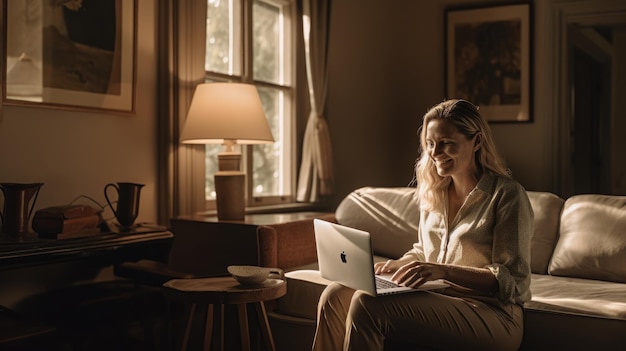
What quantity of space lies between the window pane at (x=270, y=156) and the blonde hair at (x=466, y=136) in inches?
68.1

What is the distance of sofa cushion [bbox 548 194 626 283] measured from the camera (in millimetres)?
2553

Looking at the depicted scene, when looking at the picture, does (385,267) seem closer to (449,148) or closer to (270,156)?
(449,148)

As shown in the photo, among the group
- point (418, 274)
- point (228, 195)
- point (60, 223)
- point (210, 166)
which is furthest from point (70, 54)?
point (418, 274)

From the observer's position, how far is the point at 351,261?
6.06ft

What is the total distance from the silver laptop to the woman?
0.12 feet

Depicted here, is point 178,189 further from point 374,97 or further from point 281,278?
point 374,97

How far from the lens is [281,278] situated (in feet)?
7.99

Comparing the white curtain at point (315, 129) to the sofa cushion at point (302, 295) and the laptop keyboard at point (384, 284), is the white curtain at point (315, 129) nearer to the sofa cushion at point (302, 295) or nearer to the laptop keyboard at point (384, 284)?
the sofa cushion at point (302, 295)

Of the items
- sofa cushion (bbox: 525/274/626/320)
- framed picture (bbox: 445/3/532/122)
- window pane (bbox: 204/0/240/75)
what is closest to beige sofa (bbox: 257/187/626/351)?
sofa cushion (bbox: 525/274/626/320)

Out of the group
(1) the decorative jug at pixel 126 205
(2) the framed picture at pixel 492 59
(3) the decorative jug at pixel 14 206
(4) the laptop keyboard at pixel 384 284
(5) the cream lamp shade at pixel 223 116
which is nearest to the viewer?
(4) the laptop keyboard at pixel 384 284

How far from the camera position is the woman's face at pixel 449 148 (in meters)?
2.02

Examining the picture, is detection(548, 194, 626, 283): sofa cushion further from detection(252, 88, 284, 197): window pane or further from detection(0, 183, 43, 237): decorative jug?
detection(0, 183, 43, 237): decorative jug

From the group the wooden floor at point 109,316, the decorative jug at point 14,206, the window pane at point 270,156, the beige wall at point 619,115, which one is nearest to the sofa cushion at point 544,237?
the wooden floor at point 109,316

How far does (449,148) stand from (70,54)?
1593mm
